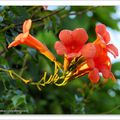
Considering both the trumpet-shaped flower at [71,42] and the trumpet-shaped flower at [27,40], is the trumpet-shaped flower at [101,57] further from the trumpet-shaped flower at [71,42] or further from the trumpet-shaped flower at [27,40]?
the trumpet-shaped flower at [27,40]

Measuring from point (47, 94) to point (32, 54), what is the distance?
1.07 metres

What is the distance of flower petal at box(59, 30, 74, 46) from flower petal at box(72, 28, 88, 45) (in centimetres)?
2

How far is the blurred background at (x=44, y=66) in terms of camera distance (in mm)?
2168

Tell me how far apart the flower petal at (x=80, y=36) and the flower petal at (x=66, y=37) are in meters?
0.02

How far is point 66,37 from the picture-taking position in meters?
1.67

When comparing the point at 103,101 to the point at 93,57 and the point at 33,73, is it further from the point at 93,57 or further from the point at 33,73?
the point at 93,57

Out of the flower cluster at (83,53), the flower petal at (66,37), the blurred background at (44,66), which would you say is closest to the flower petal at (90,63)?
the flower cluster at (83,53)

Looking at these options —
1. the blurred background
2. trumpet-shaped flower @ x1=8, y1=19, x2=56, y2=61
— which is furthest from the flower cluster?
the blurred background

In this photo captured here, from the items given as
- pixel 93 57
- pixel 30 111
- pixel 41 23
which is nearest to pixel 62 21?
pixel 41 23

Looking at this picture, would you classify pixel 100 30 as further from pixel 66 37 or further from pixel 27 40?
pixel 27 40

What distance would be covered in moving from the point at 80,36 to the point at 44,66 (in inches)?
53.5
